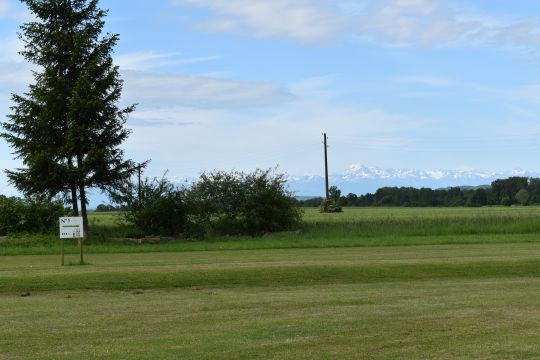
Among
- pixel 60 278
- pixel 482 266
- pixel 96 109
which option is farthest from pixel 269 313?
pixel 96 109

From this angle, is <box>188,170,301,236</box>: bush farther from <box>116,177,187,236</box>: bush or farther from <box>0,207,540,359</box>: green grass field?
<box>0,207,540,359</box>: green grass field

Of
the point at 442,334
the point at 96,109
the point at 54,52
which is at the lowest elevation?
the point at 442,334

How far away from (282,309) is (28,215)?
31.4 metres

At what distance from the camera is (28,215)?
137 ft

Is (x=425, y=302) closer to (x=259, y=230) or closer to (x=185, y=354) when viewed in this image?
(x=185, y=354)

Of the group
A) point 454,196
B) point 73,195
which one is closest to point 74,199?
point 73,195

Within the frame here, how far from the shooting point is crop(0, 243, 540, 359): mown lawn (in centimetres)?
A: 1015

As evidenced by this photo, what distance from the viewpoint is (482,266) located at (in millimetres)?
21172

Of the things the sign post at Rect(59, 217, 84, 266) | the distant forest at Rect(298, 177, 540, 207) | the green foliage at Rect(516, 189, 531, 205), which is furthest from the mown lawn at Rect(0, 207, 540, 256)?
the distant forest at Rect(298, 177, 540, 207)

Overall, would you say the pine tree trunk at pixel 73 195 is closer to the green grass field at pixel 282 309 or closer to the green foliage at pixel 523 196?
the green grass field at pixel 282 309

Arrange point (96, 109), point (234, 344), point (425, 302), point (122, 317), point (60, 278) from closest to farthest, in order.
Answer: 1. point (234, 344)
2. point (122, 317)
3. point (425, 302)
4. point (60, 278)
5. point (96, 109)

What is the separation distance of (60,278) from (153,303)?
16.4ft

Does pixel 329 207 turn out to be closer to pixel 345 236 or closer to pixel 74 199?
pixel 345 236

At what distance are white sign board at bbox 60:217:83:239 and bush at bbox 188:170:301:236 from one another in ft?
68.6
